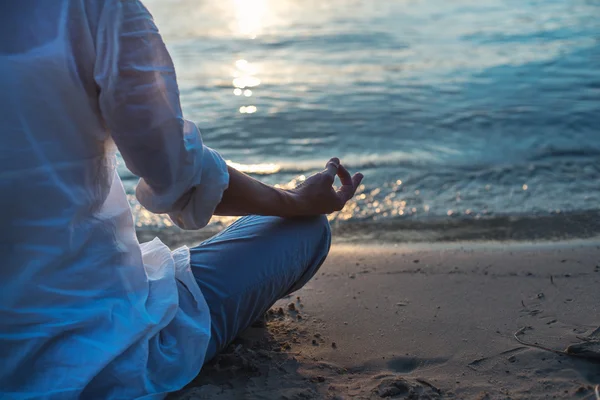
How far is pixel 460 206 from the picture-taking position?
4.27m

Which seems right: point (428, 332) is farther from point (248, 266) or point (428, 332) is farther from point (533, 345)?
point (248, 266)

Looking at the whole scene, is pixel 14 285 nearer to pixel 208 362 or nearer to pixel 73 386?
pixel 73 386

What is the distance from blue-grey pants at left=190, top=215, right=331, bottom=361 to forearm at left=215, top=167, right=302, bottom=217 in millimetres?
95

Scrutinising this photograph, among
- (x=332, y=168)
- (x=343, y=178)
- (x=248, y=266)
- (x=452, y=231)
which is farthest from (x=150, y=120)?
(x=452, y=231)

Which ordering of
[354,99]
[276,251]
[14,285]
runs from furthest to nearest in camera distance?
1. [354,99]
2. [276,251]
3. [14,285]

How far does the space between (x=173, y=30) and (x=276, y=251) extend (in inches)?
384

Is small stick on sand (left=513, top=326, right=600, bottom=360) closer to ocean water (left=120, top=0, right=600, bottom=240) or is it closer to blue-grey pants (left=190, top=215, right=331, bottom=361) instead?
blue-grey pants (left=190, top=215, right=331, bottom=361)

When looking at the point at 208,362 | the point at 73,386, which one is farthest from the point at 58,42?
the point at 208,362

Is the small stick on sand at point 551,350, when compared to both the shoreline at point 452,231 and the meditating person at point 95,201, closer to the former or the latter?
the meditating person at point 95,201

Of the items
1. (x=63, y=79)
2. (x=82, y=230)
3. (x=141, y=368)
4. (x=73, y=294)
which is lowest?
(x=141, y=368)

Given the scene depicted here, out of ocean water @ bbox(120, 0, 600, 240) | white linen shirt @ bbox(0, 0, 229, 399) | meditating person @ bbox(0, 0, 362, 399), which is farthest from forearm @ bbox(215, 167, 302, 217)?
ocean water @ bbox(120, 0, 600, 240)

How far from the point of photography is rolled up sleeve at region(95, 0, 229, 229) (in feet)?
4.61

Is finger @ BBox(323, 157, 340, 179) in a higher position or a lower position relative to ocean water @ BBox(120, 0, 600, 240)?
higher

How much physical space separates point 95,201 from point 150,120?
0.76ft
